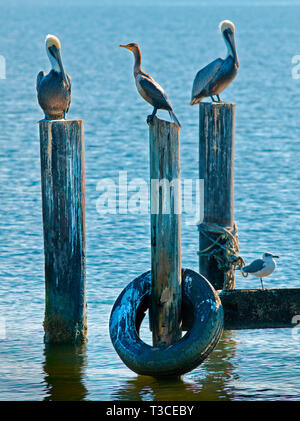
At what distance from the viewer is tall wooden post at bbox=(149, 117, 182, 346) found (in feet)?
25.2

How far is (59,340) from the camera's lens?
8625 mm

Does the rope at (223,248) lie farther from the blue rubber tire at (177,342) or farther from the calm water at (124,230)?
the blue rubber tire at (177,342)

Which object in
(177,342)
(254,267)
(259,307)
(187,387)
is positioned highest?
(254,267)

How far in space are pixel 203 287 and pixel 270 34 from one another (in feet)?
181

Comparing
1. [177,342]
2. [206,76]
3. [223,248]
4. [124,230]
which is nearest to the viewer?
[177,342]

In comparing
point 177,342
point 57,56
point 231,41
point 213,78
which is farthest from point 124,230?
point 177,342

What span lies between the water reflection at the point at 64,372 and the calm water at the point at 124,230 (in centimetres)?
1

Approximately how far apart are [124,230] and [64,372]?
5134 millimetres

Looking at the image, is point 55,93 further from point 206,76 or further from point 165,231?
point 206,76

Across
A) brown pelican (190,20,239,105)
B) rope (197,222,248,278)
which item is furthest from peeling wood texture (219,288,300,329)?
brown pelican (190,20,239,105)

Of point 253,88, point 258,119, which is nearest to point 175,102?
point 258,119

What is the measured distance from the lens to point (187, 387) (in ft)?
26.3

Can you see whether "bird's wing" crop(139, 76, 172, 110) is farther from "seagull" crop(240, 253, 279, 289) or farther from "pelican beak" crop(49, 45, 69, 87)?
"seagull" crop(240, 253, 279, 289)

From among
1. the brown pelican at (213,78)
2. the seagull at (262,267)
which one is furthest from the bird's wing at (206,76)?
the seagull at (262,267)
